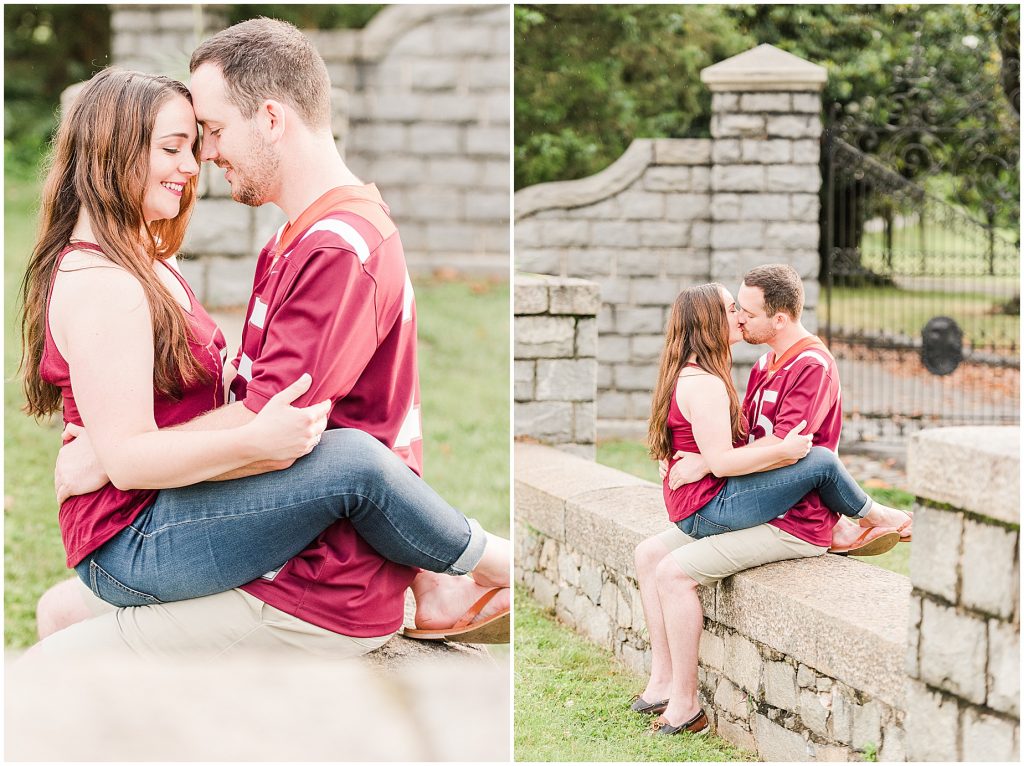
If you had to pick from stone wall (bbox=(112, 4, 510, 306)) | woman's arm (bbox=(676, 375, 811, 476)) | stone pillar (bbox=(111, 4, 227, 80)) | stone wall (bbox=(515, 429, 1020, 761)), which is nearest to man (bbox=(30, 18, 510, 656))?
woman's arm (bbox=(676, 375, 811, 476))

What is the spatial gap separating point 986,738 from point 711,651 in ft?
3.83

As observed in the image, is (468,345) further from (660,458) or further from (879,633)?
(879,633)

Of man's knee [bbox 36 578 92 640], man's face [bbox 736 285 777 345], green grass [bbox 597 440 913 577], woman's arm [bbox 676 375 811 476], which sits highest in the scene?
man's face [bbox 736 285 777 345]

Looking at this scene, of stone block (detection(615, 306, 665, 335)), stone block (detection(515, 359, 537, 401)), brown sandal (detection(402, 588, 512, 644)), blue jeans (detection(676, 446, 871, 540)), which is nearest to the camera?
brown sandal (detection(402, 588, 512, 644))

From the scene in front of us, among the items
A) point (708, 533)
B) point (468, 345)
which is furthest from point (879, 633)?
point (468, 345)

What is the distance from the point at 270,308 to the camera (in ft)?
6.97

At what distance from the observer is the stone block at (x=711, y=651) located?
123 inches

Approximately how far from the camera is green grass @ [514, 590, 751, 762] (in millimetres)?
2941

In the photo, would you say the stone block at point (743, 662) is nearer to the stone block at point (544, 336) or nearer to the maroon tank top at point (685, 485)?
the maroon tank top at point (685, 485)

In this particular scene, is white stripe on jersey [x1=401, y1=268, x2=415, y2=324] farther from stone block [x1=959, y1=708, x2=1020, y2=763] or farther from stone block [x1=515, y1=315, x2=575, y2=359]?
stone block [x1=515, y1=315, x2=575, y2=359]

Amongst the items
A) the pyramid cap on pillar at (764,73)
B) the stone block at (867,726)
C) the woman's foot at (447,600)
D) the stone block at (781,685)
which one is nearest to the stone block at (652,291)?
the pyramid cap on pillar at (764,73)

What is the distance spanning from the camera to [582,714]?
316 centimetres

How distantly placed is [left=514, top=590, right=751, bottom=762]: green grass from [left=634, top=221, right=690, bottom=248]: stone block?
15.1 ft

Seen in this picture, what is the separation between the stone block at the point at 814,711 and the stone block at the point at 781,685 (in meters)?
0.04
